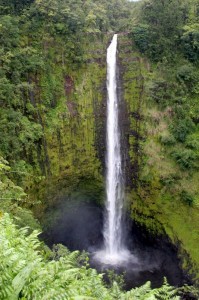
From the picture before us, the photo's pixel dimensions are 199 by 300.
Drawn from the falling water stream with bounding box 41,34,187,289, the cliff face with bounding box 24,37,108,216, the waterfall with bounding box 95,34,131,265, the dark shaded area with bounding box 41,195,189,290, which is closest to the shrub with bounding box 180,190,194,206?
the dark shaded area with bounding box 41,195,189,290

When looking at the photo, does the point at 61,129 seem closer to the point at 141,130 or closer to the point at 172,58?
the point at 141,130

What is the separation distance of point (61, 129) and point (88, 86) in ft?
12.4

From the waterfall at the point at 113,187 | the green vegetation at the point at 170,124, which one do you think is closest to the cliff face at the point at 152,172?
the green vegetation at the point at 170,124

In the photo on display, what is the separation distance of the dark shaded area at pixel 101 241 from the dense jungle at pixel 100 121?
67 millimetres

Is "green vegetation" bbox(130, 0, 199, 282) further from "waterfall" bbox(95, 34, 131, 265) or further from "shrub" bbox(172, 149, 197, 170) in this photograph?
"waterfall" bbox(95, 34, 131, 265)

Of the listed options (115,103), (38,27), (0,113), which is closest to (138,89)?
(115,103)

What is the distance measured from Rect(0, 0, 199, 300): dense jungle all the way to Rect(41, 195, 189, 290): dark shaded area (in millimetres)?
67

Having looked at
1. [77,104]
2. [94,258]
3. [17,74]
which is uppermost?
[17,74]

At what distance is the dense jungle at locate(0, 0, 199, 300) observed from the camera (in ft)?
56.1

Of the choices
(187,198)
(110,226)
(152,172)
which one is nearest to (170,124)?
(152,172)

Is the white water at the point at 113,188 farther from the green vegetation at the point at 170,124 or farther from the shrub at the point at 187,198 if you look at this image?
the shrub at the point at 187,198

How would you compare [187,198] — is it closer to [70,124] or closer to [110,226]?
[110,226]

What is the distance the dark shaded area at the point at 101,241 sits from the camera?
55.8 feet

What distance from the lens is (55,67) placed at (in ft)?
66.0
